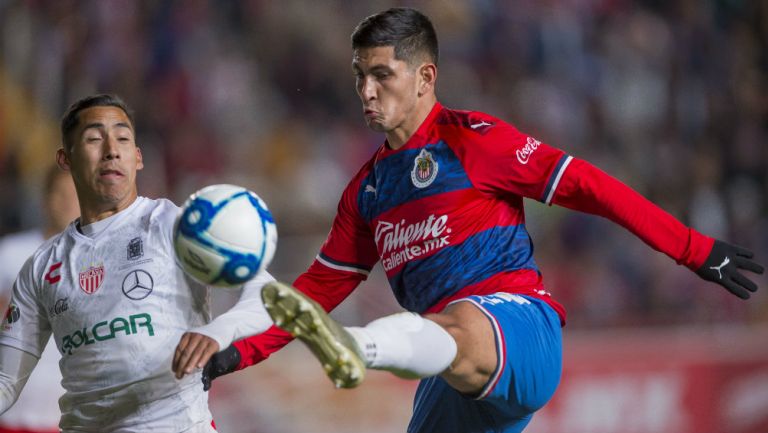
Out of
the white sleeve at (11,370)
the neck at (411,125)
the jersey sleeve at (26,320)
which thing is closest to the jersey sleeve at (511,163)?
the neck at (411,125)

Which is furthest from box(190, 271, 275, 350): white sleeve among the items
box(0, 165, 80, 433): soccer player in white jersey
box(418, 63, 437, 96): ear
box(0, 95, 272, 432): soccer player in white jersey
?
box(0, 165, 80, 433): soccer player in white jersey

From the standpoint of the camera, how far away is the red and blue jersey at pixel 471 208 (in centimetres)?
399

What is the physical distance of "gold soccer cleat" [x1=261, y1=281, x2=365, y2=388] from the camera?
3.21 meters

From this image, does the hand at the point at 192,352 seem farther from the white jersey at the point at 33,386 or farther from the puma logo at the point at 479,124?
the white jersey at the point at 33,386

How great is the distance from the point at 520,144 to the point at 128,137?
5.03ft

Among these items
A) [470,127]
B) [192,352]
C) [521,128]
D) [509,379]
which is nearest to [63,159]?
[192,352]

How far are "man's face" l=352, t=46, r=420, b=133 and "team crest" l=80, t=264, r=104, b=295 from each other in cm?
123

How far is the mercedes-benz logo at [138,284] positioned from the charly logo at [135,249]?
7cm

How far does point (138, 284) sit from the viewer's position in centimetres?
383

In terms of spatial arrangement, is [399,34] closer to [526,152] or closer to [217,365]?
[526,152]

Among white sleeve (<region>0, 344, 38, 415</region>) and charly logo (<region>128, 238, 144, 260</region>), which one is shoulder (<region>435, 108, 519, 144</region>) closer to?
charly logo (<region>128, 238, 144, 260</region>)

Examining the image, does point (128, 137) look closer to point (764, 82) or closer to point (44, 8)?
point (44, 8)

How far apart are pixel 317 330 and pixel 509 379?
1016 millimetres

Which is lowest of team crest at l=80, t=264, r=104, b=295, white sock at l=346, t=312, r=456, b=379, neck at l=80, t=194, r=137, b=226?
white sock at l=346, t=312, r=456, b=379
